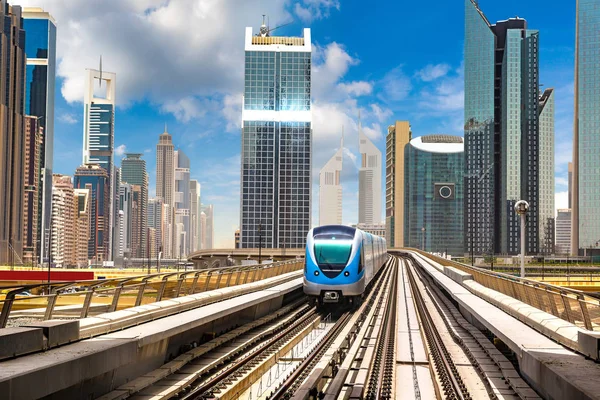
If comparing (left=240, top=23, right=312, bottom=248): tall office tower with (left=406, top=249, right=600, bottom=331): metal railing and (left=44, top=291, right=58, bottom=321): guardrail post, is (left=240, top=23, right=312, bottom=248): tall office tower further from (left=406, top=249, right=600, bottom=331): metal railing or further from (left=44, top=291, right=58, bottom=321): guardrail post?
(left=44, top=291, right=58, bottom=321): guardrail post

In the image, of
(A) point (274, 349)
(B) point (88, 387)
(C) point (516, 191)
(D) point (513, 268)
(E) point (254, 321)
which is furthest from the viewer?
(C) point (516, 191)

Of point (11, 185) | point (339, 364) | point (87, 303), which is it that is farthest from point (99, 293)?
point (11, 185)

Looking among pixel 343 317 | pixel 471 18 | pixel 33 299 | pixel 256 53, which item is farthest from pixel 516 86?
pixel 33 299

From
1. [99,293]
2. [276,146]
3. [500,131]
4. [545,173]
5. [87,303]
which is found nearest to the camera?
[87,303]

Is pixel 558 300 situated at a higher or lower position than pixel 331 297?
higher

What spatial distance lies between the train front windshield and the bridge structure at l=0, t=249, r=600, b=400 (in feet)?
9.65

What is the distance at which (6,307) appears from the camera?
9.50 m

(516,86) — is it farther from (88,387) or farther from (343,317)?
(88,387)

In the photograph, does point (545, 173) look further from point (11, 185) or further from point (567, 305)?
point (567, 305)

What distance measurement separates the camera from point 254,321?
2208 centimetres

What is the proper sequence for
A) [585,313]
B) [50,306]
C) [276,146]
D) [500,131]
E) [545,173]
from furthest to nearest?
[545,173] < [500,131] < [276,146] < [585,313] < [50,306]

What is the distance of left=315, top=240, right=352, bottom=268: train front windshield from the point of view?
25.2 metres

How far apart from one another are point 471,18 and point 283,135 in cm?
6498

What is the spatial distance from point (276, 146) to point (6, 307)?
168654mm
